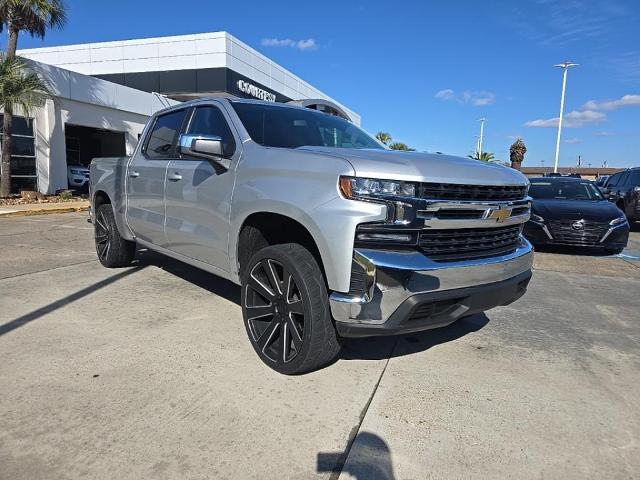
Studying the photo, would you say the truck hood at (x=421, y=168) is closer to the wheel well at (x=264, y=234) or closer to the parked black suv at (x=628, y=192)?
the wheel well at (x=264, y=234)

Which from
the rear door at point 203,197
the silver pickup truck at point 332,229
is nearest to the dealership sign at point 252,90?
the rear door at point 203,197

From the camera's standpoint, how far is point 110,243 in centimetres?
580

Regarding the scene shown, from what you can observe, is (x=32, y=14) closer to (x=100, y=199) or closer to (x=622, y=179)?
(x=100, y=199)

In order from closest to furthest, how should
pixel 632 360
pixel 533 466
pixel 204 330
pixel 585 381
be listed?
1. pixel 533 466
2. pixel 585 381
3. pixel 632 360
4. pixel 204 330

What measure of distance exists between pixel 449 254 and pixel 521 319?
2102mm

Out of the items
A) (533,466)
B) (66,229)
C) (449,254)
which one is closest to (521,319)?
(449,254)

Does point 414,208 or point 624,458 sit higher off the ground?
point 414,208

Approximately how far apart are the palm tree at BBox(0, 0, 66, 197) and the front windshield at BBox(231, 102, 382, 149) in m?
14.7

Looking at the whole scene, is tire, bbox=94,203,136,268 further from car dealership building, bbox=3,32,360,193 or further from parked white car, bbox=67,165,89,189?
parked white car, bbox=67,165,89,189

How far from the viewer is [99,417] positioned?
8.51ft

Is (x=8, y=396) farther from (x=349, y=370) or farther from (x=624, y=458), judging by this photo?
(x=624, y=458)

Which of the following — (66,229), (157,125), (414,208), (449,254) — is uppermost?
(157,125)

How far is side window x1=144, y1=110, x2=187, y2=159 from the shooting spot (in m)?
4.63

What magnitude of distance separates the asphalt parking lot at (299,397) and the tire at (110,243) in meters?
1.02
